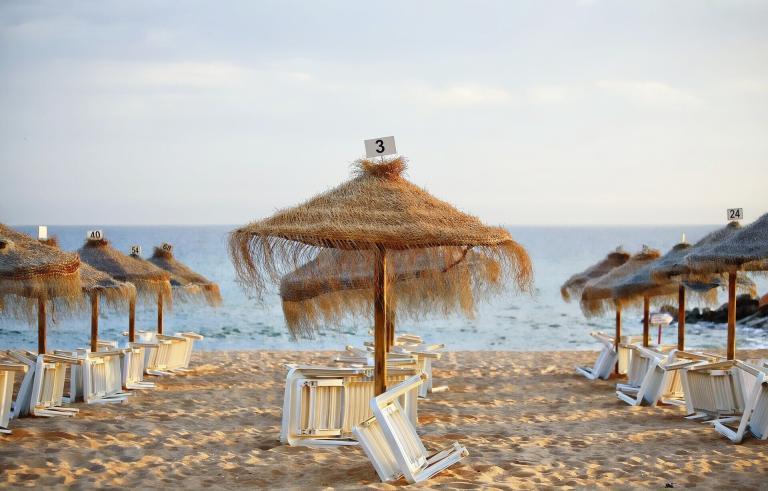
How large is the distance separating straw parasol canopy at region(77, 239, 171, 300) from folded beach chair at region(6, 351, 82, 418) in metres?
3.17

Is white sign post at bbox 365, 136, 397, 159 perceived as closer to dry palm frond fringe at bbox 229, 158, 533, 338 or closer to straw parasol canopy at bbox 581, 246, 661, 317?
dry palm frond fringe at bbox 229, 158, 533, 338

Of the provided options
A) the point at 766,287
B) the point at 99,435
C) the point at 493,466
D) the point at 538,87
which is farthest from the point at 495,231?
the point at 766,287

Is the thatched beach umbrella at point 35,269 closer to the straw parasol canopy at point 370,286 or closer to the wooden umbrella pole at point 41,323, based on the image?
the wooden umbrella pole at point 41,323

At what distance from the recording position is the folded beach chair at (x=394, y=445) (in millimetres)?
5258

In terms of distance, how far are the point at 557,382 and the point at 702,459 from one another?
5290 mm

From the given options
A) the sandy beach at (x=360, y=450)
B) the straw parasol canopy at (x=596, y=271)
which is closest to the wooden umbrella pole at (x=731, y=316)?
the sandy beach at (x=360, y=450)

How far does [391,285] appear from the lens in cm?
730

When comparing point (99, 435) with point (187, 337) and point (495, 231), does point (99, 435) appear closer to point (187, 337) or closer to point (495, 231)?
point (495, 231)

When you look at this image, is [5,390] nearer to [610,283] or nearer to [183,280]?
[183,280]

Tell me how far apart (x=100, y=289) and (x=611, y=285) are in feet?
22.6

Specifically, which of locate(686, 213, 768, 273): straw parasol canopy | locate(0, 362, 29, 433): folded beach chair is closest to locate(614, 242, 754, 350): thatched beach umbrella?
locate(686, 213, 768, 273): straw parasol canopy

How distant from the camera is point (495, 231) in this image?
5969mm

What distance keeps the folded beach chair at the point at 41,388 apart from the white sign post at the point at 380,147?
12.6ft

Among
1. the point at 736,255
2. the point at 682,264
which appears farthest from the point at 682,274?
the point at 736,255
